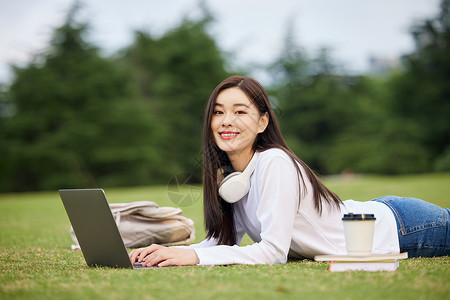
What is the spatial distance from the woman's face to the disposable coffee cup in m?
0.97

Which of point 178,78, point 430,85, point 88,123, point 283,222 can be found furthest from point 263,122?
point 178,78

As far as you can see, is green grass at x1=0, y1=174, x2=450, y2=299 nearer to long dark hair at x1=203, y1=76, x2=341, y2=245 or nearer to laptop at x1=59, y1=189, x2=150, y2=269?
laptop at x1=59, y1=189, x2=150, y2=269

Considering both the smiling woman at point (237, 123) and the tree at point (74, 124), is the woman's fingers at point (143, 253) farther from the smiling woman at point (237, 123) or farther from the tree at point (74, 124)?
the tree at point (74, 124)

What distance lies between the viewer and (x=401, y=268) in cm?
310

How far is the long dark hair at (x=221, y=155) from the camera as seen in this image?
3578 millimetres

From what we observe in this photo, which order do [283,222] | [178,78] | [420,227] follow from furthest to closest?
[178,78] → [420,227] → [283,222]

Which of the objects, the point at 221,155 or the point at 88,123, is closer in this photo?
the point at 221,155

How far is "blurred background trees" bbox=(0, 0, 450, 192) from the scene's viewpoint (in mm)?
36312

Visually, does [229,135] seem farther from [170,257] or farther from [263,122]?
[170,257]

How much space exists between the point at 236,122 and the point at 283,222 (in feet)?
2.56

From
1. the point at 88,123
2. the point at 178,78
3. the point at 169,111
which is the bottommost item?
the point at 88,123

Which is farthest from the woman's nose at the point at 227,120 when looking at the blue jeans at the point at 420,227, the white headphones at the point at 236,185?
the blue jeans at the point at 420,227

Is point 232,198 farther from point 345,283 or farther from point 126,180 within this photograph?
point 126,180

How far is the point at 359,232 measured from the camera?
2838 mm
